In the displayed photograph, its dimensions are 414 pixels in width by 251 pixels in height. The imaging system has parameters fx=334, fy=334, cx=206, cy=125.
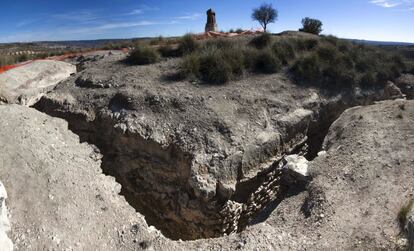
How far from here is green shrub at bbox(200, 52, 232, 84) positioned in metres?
10.3

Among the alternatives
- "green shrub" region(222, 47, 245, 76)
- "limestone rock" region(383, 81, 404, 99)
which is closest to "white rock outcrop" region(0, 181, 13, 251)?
"green shrub" region(222, 47, 245, 76)

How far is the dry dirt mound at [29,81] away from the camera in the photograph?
9.20 meters

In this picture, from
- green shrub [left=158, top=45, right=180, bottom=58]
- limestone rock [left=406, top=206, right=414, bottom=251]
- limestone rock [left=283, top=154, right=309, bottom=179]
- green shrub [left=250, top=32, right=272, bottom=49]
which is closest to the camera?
limestone rock [left=406, top=206, right=414, bottom=251]

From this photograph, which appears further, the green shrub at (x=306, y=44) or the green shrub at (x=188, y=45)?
the green shrub at (x=306, y=44)

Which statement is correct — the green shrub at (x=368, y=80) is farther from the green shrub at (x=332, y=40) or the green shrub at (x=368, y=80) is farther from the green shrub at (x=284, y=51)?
the green shrub at (x=332, y=40)

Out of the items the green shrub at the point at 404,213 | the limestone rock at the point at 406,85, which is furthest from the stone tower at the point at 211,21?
the green shrub at the point at 404,213

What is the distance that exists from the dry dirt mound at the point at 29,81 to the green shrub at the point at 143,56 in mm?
2665

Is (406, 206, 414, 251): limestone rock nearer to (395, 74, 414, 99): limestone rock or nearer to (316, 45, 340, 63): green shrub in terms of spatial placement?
(316, 45, 340, 63): green shrub

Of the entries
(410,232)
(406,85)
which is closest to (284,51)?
(406,85)

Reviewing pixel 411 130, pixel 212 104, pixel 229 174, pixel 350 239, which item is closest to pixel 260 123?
pixel 212 104

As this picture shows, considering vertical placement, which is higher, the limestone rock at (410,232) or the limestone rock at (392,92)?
the limestone rock at (392,92)

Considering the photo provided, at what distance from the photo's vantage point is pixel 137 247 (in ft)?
16.2

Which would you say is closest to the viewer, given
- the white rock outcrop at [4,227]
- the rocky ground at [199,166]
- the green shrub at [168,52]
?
the white rock outcrop at [4,227]

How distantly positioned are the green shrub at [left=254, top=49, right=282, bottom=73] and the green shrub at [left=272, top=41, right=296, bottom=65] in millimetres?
747
